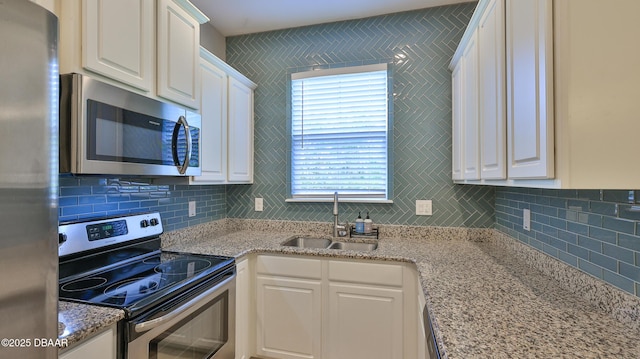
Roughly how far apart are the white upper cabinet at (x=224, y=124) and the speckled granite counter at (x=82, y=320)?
0.92 m

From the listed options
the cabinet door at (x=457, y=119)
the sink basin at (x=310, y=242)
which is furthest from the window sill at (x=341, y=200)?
the cabinet door at (x=457, y=119)

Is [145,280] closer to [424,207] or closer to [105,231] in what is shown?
[105,231]

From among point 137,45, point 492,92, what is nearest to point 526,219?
point 492,92

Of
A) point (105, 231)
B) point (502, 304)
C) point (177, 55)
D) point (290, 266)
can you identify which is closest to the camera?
point (502, 304)

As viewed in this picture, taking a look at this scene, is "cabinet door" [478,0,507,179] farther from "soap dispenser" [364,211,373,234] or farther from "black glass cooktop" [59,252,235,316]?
"black glass cooktop" [59,252,235,316]

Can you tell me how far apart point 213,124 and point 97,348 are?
1.51 m

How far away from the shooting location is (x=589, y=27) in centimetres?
80

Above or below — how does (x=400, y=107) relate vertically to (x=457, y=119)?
above

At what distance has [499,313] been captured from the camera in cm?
104

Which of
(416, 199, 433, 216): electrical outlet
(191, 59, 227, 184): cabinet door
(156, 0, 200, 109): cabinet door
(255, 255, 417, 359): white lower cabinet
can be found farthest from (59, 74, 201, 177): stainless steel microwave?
(416, 199, 433, 216): electrical outlet

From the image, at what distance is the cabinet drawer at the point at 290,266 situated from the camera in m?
2.00

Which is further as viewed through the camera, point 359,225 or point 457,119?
point 359,225

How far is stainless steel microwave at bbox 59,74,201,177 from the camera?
109 centimetres

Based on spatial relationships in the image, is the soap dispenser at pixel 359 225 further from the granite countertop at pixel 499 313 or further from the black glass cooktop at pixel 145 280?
the black glass cooktop at pixel 145 280
